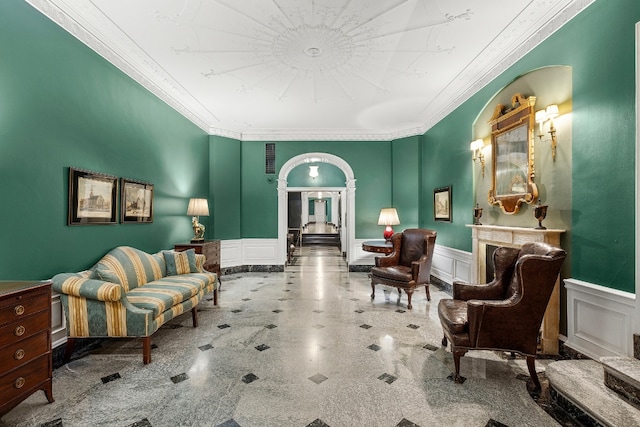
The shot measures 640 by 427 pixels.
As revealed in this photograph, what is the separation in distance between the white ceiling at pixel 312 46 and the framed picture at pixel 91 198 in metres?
1.44

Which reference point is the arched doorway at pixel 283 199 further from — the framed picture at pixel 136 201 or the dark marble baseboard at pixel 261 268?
Result: the framed picture at pixel 136 201

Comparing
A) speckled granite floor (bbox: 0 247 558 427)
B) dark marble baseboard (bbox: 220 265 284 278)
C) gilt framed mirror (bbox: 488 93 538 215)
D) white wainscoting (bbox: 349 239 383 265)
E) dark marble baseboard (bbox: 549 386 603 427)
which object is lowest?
speckled granite floor (bbox: 0 247 558 427)

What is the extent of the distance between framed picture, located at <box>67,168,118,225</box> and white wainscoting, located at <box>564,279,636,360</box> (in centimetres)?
479

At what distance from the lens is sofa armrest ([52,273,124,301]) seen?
2.68 m

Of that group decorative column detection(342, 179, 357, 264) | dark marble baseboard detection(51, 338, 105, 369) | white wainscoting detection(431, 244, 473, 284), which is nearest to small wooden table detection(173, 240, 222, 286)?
dark marble baseboard detection(51, 338, 105, 369)

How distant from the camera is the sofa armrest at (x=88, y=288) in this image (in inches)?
106

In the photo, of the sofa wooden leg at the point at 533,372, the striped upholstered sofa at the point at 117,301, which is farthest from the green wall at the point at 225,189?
the sofa wooden leg at the point at 533,372

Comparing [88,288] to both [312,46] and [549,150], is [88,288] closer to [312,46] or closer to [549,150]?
[312,46]

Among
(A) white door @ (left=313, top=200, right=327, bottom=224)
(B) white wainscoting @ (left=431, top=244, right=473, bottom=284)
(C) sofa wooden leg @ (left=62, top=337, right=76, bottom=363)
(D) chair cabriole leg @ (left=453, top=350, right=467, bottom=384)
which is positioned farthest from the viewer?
(A) white door @ (left=313, top=200, right=327, bottom=224)

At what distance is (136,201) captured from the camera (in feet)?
13.5

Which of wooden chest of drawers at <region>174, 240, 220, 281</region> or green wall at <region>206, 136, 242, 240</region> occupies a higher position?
green wall at <region>206, 136, 242, 240</region>

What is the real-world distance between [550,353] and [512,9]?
3.29 metres

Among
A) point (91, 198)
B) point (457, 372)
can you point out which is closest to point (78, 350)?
point (91, 198)

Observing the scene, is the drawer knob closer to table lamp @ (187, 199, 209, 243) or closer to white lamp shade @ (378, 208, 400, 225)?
table lamp @ (187, 199, 209, 243)
